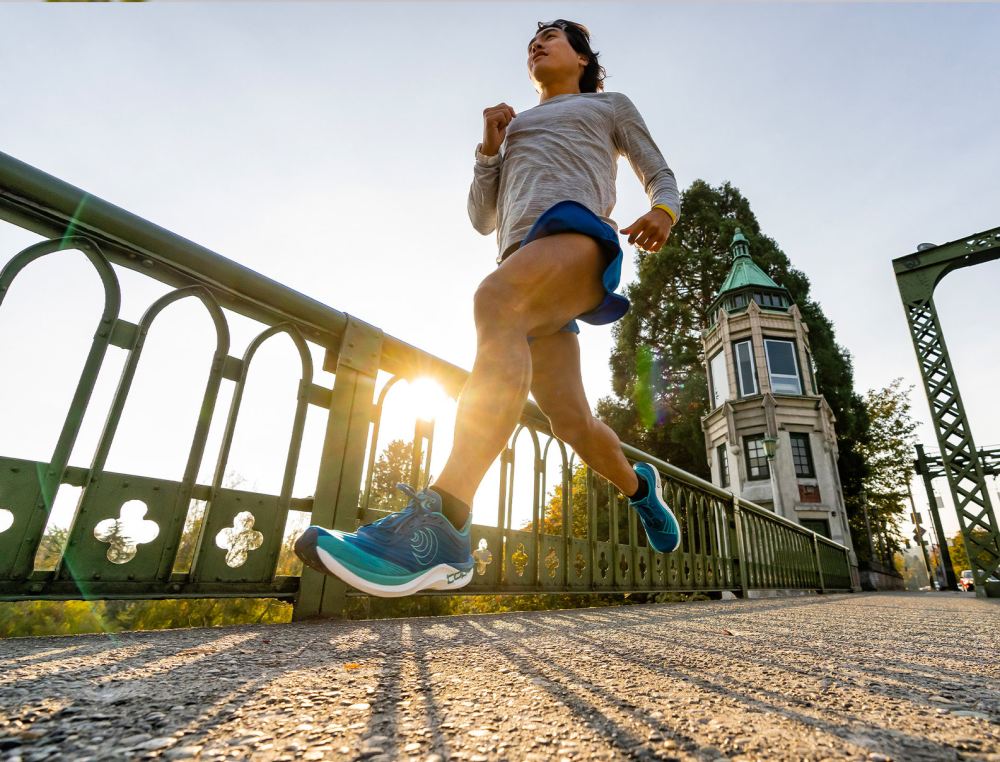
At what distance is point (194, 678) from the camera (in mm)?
943

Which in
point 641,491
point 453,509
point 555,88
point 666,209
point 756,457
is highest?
point 756,457

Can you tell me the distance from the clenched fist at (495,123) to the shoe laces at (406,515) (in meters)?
1.40

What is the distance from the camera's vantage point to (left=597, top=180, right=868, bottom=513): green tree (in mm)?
22062

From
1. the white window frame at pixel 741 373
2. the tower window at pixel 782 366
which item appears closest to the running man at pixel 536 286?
the white window frame at pixel 741 373

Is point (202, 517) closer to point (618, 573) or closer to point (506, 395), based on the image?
point (506, 395)

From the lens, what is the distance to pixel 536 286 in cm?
172

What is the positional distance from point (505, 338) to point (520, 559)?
180 cm

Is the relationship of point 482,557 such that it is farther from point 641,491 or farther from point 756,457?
point 756,457

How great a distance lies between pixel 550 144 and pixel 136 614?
261 cm

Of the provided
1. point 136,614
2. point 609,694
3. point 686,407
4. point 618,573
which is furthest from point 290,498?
point 686,407

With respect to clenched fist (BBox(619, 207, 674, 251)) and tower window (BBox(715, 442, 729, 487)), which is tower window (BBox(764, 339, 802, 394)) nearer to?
tower window (BBox(715, 442, 729, 487))

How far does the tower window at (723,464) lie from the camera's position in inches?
771

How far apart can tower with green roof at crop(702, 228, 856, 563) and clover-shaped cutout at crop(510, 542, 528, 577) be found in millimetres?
16375

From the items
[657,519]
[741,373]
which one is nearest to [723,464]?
[741,373]
